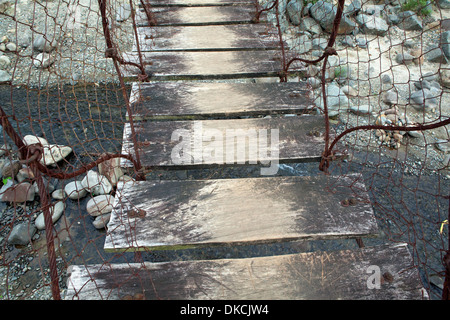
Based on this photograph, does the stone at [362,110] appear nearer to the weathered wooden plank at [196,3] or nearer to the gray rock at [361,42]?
the gray rock at [361,42]

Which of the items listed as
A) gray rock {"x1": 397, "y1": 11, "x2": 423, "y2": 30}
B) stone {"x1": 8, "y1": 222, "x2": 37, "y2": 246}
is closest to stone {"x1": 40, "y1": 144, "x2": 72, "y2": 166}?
stone {"x1": 8, "y1": 222, "x2": 37, "y2": 246}

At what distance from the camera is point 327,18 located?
4406mm

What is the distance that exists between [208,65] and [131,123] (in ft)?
3.48

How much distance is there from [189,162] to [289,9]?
3981mm

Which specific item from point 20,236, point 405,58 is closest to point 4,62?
point 20,236

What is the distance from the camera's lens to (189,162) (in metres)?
1.72

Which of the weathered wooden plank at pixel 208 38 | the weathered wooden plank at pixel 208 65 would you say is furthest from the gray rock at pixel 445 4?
the weathered wooden plank at pixel 208 65

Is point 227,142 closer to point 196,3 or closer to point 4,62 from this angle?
point 196,3

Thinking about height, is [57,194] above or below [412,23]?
below

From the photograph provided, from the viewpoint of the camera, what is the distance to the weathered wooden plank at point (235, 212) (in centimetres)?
141

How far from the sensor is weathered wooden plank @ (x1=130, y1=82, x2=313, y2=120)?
6.73 feet

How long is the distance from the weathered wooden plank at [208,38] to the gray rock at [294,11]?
6.93 feet

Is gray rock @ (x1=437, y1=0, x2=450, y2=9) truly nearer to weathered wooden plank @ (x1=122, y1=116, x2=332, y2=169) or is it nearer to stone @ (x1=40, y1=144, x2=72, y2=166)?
weathered wooden plank @ (x1=122, y1=116, x2=332, y2=169)
